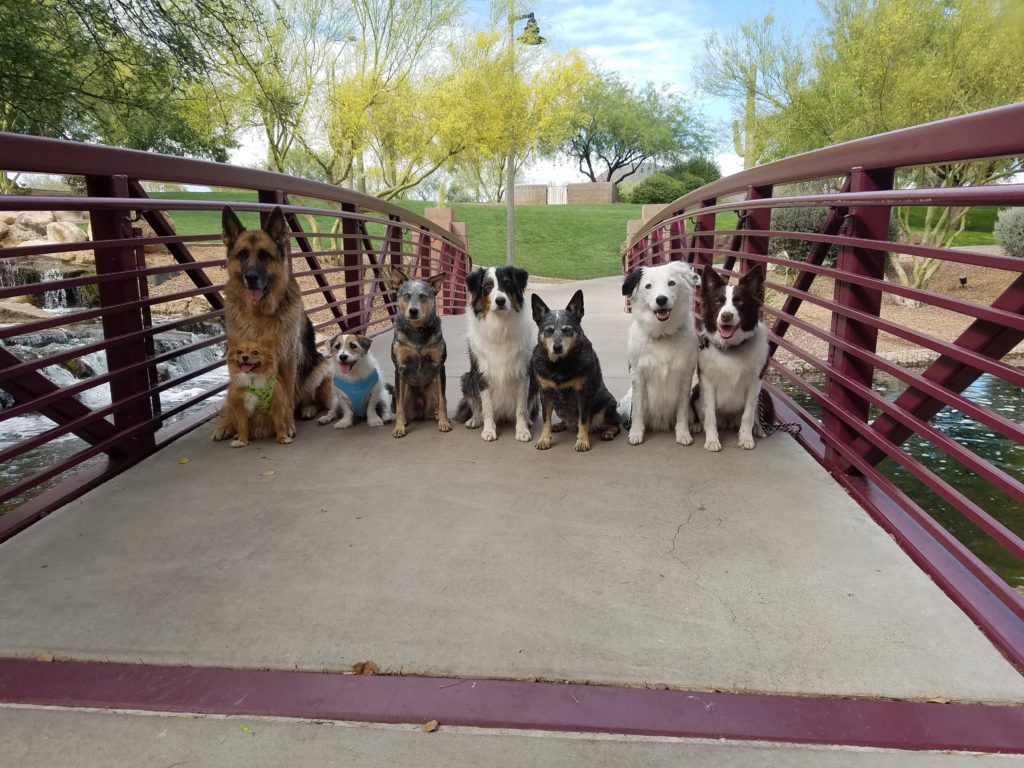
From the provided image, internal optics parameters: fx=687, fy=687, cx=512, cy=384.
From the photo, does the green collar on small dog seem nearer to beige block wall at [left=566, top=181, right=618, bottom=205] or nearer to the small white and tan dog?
the small white and tan dog

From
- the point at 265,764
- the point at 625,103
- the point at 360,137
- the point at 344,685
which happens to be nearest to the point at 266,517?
the point at 344,685

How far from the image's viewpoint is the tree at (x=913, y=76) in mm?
13090

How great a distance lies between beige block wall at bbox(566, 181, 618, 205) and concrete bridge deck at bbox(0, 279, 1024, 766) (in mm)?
40868

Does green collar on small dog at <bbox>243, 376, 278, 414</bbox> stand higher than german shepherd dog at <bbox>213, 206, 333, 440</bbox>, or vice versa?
german shepherd dog at <bbox>213, 206, 333, 440</bbox>

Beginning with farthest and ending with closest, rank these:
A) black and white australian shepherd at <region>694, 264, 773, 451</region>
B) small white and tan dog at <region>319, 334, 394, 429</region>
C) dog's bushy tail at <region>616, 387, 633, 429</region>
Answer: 1. small white and tan dog at <region>319, 334, 394, 429</region>
2. dog's bushy tail at <region>616, 387, 633, 429</region>
3. black and white australian shepherd at <region>694, 264, 773, 451</region>

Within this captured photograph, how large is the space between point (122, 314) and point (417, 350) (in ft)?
5.23

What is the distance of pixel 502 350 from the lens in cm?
415

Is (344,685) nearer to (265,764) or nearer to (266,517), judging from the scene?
(265,764)

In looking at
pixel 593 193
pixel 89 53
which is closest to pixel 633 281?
pixel 89 53

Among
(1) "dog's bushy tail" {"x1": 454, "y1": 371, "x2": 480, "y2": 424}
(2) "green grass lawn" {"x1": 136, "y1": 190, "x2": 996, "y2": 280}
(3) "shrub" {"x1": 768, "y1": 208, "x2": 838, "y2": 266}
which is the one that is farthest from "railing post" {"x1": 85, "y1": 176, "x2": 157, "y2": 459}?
(2) "green grass lawn" {"x1": 136, "y1": 190, "x2": 996, "y2": 280}

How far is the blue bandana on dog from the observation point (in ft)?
14.5

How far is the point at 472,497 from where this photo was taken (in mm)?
3166

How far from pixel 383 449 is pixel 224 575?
156cm

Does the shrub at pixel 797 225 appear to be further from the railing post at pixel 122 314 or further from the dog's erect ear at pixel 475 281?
the railing post at pixel 122 314
